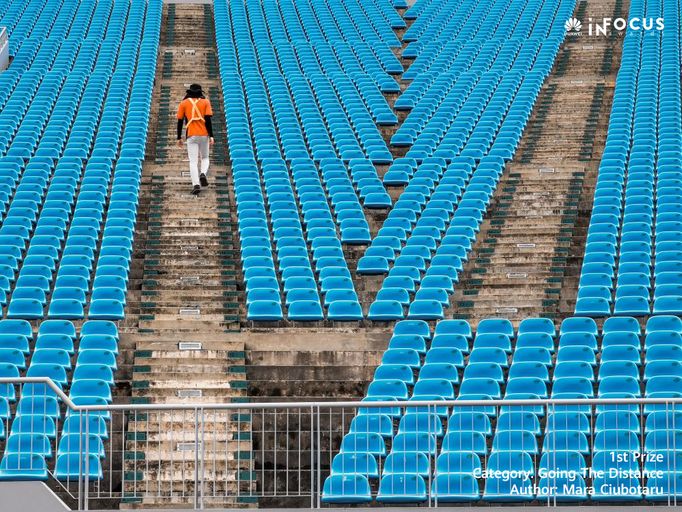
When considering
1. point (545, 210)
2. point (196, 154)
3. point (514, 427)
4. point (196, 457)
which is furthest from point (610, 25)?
point (196, 457)

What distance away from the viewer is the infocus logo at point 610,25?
30625 mm

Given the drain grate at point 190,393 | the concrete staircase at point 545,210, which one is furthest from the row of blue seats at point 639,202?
the drain grate at point 190,393

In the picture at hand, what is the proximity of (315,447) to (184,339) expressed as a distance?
3844 millimetres

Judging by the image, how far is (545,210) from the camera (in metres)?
19.6

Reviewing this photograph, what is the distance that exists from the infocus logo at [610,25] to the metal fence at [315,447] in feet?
65.9

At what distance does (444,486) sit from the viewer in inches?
432

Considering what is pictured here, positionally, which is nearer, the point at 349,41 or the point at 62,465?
the point at 62,465

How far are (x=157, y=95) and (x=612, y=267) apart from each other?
40.2 feet

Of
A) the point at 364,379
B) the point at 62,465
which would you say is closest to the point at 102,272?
the point at 364,379

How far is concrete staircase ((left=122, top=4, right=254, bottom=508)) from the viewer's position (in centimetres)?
1098

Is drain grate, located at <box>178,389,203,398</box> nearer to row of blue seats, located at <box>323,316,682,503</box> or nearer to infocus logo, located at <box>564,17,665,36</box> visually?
row of blue seats, located at <box>323,316,682,503</box>

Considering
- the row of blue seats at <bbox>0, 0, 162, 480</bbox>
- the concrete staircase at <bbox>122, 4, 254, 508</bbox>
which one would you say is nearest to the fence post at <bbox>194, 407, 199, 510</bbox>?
the concrete staircase at <bbox>122, 4, 254, 508</bbox>

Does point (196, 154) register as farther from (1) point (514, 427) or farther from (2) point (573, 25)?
(2) point (573, 25)

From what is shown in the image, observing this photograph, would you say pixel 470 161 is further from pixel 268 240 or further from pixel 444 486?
pixel 444 486
